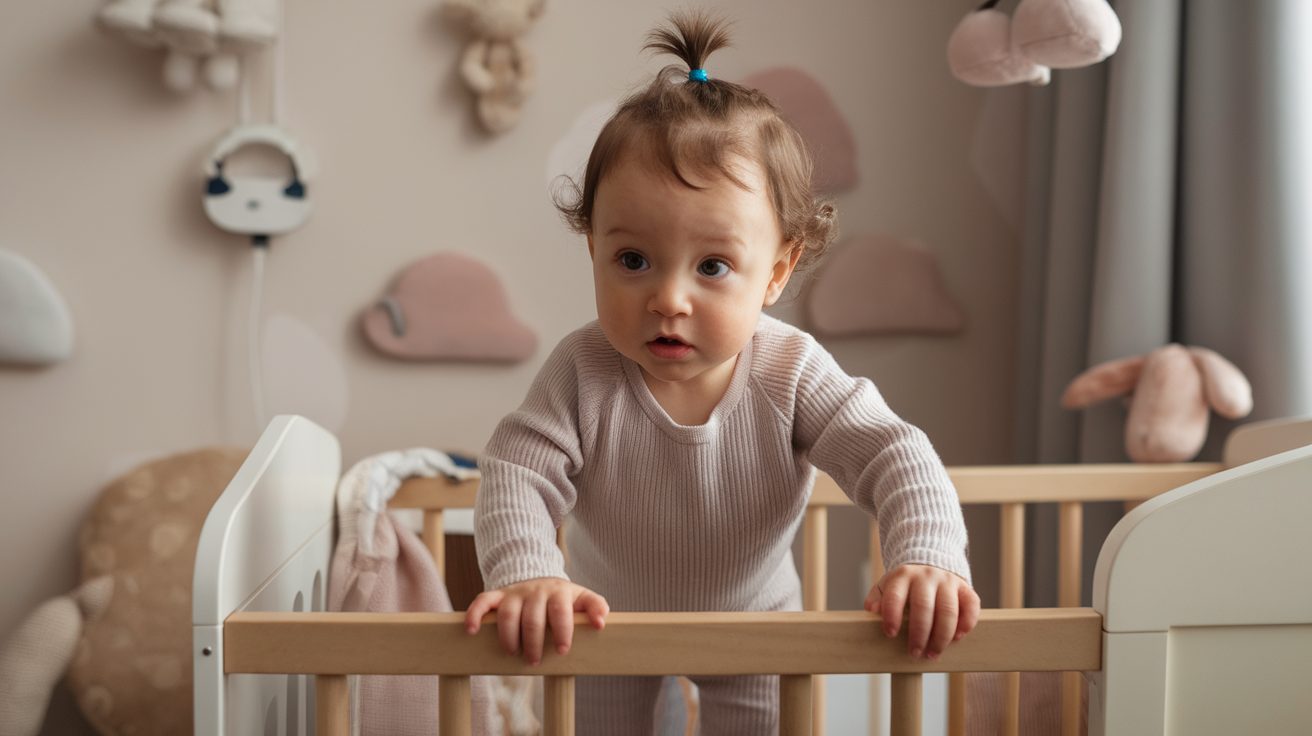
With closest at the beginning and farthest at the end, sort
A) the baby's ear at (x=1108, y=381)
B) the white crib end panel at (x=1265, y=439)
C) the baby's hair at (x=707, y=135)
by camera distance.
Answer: the baby's hair at (x=707, y=135) < the white crib end panel at (x=1265, y=439) < the baby's ear at (x=1108, y=381)

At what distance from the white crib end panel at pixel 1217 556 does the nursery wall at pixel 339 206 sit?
3.09 feet

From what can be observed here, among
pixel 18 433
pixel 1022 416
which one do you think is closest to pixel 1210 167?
pixel 1022 416

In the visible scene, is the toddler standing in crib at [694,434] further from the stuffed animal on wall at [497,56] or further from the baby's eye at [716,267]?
the stuffed animal on wall at [497,56]

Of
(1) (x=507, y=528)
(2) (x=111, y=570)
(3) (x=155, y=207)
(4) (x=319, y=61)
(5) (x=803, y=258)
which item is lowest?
(2) (x=111, y=570)

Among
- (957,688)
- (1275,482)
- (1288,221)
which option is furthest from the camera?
(1288,221)

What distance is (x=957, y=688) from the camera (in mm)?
934

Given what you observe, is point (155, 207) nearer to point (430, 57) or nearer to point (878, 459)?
point (430, 57)

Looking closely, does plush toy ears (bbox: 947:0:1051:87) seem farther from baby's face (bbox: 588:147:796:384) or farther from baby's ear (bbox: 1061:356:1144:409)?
baby's face (bbox: 588:147:796:384)

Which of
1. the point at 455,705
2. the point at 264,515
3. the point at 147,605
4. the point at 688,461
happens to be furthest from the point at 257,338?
the point at 455,705

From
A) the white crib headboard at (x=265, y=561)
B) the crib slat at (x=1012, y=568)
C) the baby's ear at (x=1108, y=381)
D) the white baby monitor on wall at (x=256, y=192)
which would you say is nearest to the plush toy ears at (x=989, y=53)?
the baby's ear at (x=1108, y=381)

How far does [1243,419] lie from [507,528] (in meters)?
0.97

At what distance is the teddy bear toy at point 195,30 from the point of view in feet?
4.96

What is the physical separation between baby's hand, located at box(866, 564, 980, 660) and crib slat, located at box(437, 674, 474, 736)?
0.28 metres

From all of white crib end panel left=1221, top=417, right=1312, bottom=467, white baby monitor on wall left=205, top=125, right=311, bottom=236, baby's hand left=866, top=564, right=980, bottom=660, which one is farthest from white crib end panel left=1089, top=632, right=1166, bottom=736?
white baby monitor on wall left=205, top=125, right=311, bottom=236
